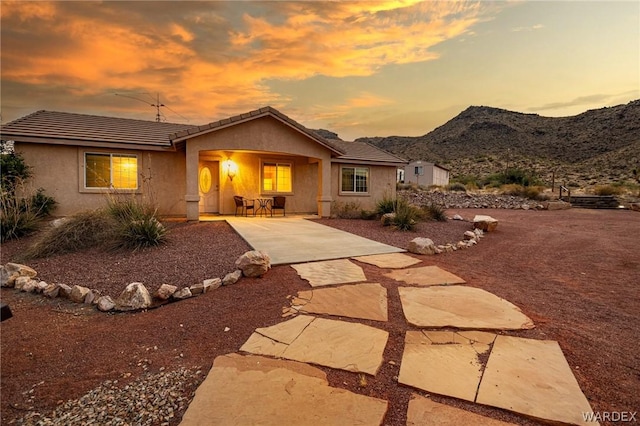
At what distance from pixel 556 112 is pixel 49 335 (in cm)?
6685

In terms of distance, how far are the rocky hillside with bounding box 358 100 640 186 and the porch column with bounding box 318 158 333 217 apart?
28758mm

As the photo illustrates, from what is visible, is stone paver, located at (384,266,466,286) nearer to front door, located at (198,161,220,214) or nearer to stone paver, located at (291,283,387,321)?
stone paver, located at (291,283,387,321)

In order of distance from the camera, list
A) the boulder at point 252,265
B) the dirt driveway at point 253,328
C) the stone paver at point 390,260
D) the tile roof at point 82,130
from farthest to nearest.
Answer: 1. the tile roof at point 82,130
2. the stone paver at point 390,260
3. the boulder at point 252,265
4. the dirt driveway at point 253,328

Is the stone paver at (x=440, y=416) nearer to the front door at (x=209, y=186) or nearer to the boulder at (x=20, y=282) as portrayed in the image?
the boulder at (x=20, y=282)

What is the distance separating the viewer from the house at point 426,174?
39.4m

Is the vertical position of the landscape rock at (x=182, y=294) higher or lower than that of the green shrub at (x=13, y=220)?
lower

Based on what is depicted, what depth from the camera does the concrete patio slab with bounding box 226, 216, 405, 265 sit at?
6324mm

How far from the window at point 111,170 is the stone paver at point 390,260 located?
9.58 metres

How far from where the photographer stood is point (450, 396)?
7.25 ft

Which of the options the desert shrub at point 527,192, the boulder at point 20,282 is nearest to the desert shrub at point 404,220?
the boulder at point 20,282

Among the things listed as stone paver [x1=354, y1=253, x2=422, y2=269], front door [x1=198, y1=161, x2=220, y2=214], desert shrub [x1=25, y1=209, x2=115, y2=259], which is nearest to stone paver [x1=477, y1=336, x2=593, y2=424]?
stone paver [x1=354, y1=253, x2=422, y2=269]

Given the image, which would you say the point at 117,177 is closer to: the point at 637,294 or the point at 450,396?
the point at 450,396

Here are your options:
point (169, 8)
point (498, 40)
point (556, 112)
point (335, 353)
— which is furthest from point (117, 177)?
point (556, 112)

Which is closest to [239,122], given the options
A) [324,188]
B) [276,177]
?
[276,177]
